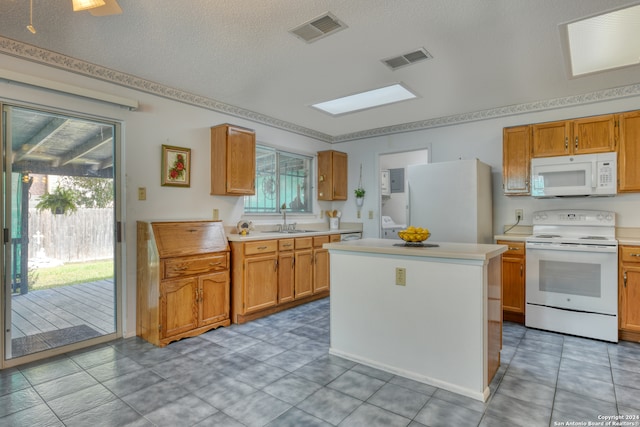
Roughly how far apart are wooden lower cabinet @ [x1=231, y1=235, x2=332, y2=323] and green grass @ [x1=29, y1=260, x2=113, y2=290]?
3.90 feet

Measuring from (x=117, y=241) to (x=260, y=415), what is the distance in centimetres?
214

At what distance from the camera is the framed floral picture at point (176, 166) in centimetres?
341

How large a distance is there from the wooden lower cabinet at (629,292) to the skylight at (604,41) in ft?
5.38

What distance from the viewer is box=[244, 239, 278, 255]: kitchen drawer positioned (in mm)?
3631

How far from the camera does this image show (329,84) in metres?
3.34

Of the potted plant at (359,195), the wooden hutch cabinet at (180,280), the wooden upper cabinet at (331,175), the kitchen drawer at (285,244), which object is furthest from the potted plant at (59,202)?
the potted plant at (359,195)

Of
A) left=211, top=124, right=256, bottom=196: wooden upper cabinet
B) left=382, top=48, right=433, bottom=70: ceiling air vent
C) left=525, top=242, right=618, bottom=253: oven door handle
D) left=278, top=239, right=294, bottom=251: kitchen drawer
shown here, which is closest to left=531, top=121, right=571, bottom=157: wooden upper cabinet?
left=525, top=242, right=618, bottom=253: oven door handle

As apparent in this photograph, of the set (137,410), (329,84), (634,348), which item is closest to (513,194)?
(634,348)

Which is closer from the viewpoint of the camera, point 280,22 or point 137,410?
point 137,410

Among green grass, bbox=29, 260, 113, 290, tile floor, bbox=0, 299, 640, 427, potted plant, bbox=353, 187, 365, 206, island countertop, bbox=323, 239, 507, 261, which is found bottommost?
tile floor, bbox=0, 299, 640, 427

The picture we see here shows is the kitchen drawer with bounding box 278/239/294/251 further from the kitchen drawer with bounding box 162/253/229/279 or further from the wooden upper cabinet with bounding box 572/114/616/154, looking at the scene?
the wooden upper cabinet with bounding box 572/114/616/154

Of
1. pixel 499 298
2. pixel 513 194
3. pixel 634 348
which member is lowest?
pixel 634 348

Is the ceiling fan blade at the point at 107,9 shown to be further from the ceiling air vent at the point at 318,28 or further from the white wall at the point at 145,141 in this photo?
the white wall at the point at 145,141

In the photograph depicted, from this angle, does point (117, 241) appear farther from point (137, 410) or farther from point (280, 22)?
point (280, 22)
